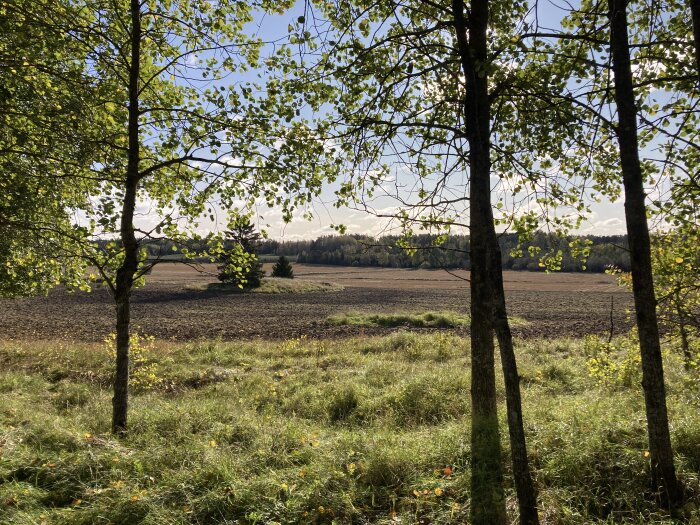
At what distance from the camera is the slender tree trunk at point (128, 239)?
5723 mm

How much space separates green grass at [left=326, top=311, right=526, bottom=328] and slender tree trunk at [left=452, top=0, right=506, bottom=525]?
2070 cm

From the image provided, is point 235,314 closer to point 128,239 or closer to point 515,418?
point 128,239

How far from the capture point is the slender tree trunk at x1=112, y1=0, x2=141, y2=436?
5.72m

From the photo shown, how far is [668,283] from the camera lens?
6.57 meters

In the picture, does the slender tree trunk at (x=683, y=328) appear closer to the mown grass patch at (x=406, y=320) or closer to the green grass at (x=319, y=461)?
the green grass at (x=319, y=461)

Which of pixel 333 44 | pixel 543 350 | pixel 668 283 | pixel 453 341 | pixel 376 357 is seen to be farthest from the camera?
pixel 453 341

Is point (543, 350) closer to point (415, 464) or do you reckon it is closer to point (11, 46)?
point (415, 464)

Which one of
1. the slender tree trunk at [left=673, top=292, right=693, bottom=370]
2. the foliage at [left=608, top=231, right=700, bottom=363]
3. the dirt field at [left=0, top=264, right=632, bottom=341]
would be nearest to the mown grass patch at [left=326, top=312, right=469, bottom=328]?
the dirt field at [left=0, top=264, right=632, bottom=341]

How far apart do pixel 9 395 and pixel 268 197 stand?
7923 mm

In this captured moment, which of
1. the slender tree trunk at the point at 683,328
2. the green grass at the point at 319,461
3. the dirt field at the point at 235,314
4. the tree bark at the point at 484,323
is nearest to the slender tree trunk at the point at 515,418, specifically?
the tree bark at the point at 484,323

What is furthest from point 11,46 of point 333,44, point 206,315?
point 206,315

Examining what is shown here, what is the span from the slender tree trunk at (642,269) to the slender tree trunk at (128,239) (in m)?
5.49

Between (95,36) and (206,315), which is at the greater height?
(95,36)

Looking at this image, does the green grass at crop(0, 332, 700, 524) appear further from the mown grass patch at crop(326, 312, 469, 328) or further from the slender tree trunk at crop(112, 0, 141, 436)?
the mown grass patch at crop(326, 312, 469, 328)
